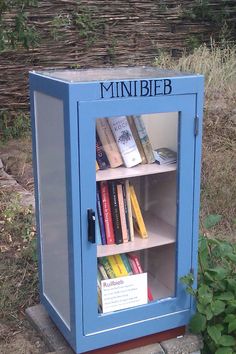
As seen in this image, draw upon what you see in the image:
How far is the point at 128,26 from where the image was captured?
746 cm

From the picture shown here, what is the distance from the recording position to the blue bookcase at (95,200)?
2141 millimetres

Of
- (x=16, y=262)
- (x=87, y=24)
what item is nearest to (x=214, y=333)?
(x=16, y=262)

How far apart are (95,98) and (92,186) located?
348mm

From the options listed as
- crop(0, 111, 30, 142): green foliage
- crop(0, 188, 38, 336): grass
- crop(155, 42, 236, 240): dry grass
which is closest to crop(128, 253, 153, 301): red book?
crop(0, 188, 38, 336): grass

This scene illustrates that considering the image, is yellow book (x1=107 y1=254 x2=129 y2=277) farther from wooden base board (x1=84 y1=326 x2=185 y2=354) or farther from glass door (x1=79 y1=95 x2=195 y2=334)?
wooden base board (x1=84 y1=326 x2=185 y2=354)

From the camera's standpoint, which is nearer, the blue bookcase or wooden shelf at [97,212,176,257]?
the blue bookcase

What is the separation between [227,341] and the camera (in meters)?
2.44

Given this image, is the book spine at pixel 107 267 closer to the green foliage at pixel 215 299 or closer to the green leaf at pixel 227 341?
the green foliage at pixel 215 299

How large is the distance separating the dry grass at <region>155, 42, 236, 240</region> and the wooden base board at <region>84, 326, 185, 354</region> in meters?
1.45

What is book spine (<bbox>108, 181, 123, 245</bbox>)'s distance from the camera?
239 centimetres

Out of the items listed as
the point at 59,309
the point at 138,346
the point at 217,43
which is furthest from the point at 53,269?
the point at 217,43

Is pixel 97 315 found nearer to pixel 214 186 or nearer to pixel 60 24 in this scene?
pixel 214 186

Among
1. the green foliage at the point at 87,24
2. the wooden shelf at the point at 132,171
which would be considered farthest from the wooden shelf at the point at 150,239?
the green foliage at the point at 87,24

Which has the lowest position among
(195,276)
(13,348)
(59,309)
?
(13,348)
